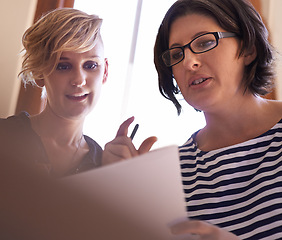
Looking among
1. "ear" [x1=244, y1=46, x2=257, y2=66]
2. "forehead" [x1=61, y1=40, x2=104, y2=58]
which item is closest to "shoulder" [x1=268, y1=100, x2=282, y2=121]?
"ear" [x1=244, y1=46, x2=257, y2=66]

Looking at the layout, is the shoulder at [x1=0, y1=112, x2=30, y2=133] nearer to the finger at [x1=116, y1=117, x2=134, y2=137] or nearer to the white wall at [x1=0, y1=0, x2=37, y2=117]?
the white wall at [x1=0, y1=0, x2=37, y2=117]

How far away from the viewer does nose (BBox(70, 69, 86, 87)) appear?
885 millimetres

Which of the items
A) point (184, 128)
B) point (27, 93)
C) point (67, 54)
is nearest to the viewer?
point (67, 54)

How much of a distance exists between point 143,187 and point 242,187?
483mm

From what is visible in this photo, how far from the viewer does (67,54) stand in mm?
876

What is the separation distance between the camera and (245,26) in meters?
0.86

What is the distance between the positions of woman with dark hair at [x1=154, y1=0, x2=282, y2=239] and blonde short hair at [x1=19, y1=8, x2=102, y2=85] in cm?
23

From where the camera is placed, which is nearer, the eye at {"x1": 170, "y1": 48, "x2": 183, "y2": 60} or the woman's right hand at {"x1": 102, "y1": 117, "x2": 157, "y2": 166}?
the woman's right hand at {"x1": 102, "y1": 117, "x2": 157, "y2": 166}

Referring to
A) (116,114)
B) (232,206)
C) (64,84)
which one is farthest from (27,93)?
(232,206)

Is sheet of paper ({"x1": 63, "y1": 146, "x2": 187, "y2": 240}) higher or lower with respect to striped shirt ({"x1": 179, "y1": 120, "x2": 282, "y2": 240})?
higher

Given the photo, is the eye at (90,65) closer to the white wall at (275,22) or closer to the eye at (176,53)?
the eye at (176,53)

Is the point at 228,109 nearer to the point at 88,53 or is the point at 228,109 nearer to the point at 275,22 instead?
the point at 88,53

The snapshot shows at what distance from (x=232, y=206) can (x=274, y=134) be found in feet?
0.67

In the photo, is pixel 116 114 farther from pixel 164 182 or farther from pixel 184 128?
pixel 164 182
